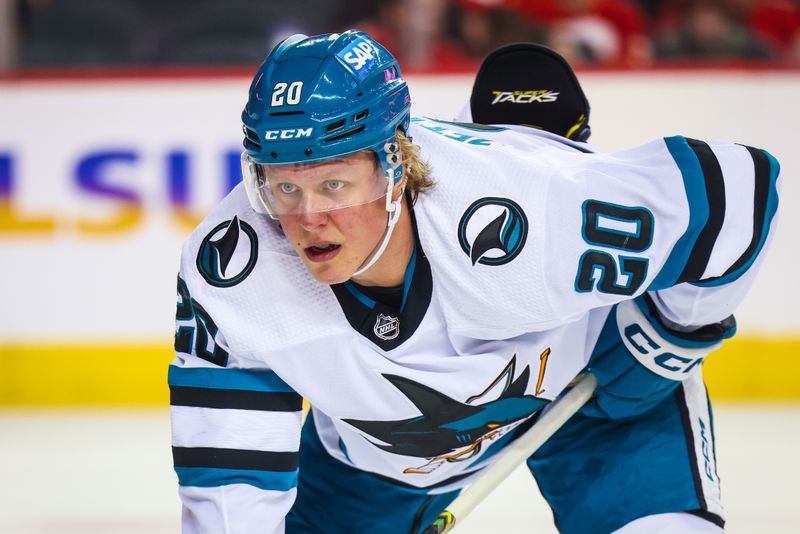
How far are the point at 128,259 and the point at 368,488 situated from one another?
2611 mm

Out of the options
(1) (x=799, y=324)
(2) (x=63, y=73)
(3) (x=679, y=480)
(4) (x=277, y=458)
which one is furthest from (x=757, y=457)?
(2) (x=63, y=73)

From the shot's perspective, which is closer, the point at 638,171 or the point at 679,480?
the point at 638,171

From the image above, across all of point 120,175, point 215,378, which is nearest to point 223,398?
point 215,378

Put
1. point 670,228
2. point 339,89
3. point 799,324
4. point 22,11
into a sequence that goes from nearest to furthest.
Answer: point 339,89 < point 670,228 < point 799,324 < point 22,11

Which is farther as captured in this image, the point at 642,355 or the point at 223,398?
the point at 642,355

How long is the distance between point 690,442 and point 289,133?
101 centimetres

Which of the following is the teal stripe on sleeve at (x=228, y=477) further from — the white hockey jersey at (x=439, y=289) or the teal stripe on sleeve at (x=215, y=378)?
the teal stripe on sleeve at (x=215, y=378)

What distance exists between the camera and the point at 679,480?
2098 mm

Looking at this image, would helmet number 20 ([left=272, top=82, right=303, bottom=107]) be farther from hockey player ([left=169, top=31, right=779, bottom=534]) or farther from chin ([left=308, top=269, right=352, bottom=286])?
chin ([left=308, top=269, right=352, bottom=286])

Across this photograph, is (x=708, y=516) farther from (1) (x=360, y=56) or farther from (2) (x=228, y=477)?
(1) (x=360, y=56)

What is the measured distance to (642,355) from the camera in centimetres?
215

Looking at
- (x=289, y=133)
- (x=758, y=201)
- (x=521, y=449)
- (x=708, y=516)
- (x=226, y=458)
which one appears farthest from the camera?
(x=521, y=449)

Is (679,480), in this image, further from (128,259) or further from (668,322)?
(128,259)

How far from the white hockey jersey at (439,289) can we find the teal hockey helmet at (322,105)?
0.52ft
